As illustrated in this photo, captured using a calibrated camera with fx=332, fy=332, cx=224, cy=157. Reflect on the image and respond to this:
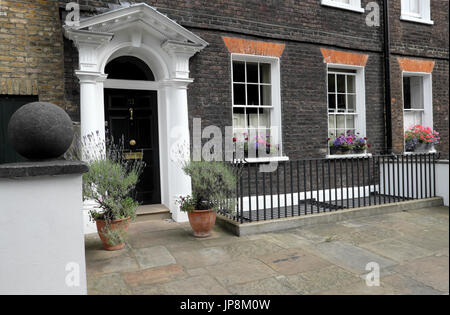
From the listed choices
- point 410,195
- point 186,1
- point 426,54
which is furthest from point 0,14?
point 426,54

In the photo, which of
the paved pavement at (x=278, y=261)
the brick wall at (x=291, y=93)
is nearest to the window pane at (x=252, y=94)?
the brick wall at (x=291, y=93)

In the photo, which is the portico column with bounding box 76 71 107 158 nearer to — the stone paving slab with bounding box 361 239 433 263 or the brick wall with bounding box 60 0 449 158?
the brick wall with bounding box 60 0 449 158

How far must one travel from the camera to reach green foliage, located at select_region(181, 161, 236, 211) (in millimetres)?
4883

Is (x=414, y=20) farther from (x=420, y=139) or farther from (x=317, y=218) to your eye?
(x=317, y=218)

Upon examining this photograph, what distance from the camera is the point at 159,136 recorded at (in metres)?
6.32

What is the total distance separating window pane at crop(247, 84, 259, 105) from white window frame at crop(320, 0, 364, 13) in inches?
103

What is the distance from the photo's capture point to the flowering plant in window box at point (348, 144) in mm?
7668

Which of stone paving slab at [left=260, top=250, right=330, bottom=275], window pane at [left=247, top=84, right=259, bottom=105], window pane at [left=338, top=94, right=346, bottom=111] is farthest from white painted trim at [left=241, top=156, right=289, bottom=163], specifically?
stone paving slab at [left=260, top=250, right=330, bottom=275]

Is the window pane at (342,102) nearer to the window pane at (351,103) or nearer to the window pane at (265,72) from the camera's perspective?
the window pane at (351,103)

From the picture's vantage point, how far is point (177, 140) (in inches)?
235

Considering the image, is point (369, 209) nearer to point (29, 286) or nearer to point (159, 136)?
point (159, 136)

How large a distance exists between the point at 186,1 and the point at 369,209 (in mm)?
5222

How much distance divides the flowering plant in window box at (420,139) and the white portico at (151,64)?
615cm

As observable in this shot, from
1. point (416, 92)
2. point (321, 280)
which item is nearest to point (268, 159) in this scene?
point (321, 280)
